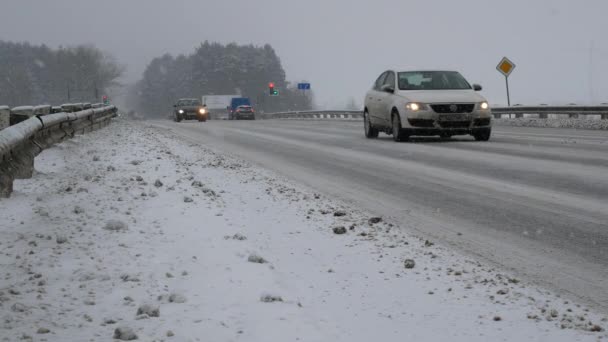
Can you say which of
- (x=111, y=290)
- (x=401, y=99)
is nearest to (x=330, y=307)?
(x=111, y=290)

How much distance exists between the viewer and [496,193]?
6.92m

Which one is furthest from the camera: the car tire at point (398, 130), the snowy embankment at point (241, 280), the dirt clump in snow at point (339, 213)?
the car tire at point (398, 130)

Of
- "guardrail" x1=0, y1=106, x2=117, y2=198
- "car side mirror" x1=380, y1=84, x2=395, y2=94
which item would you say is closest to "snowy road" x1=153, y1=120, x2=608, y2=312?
"car side mirror" x1=380, y1=84, x2=395, y2=94

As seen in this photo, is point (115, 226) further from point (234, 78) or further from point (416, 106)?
point (234, 78)

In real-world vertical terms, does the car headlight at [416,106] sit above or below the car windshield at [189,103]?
below

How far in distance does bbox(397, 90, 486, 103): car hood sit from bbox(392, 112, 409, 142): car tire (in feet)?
1.66

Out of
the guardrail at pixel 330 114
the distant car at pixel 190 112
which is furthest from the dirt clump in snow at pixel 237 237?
the distant car at pixel 190 112

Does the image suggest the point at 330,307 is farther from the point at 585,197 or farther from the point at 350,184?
the point at 350,184

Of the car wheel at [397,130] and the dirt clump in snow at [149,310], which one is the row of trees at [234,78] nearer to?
the car wheel at [397,130]

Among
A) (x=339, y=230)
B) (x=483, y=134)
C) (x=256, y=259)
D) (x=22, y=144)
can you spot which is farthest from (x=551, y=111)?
(x=256, y=259)

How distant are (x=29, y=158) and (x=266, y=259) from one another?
4.22m

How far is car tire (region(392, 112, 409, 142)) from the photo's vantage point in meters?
14.7

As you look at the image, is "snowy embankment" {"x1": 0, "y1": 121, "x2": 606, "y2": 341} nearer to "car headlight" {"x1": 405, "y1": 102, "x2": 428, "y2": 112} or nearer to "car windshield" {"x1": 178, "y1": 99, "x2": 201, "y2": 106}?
"car headlight" {"x1": 405, "y1": 102, "x2": 428, "y2": 112}

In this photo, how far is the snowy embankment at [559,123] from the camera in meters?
19.5
